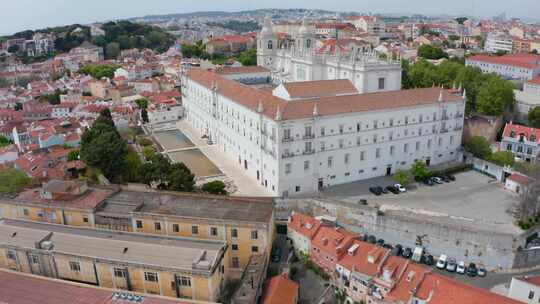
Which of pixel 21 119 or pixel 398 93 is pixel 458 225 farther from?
pixel 21 119

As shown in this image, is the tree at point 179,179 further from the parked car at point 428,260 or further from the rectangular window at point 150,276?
the parked car at point 428,260

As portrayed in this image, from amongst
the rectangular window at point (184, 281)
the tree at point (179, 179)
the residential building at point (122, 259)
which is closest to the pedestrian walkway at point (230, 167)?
the tree at point (179, 179)

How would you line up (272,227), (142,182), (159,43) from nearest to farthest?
(272,227), (142,182), (159,43)

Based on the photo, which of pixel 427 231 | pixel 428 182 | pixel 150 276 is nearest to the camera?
pixel 150 276

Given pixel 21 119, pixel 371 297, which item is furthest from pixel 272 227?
pixel 21 119

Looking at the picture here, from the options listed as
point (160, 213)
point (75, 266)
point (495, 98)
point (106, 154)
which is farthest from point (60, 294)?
point (495, 98)

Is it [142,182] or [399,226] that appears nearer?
[399,226]

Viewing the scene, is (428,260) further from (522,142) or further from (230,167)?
(230,167)
